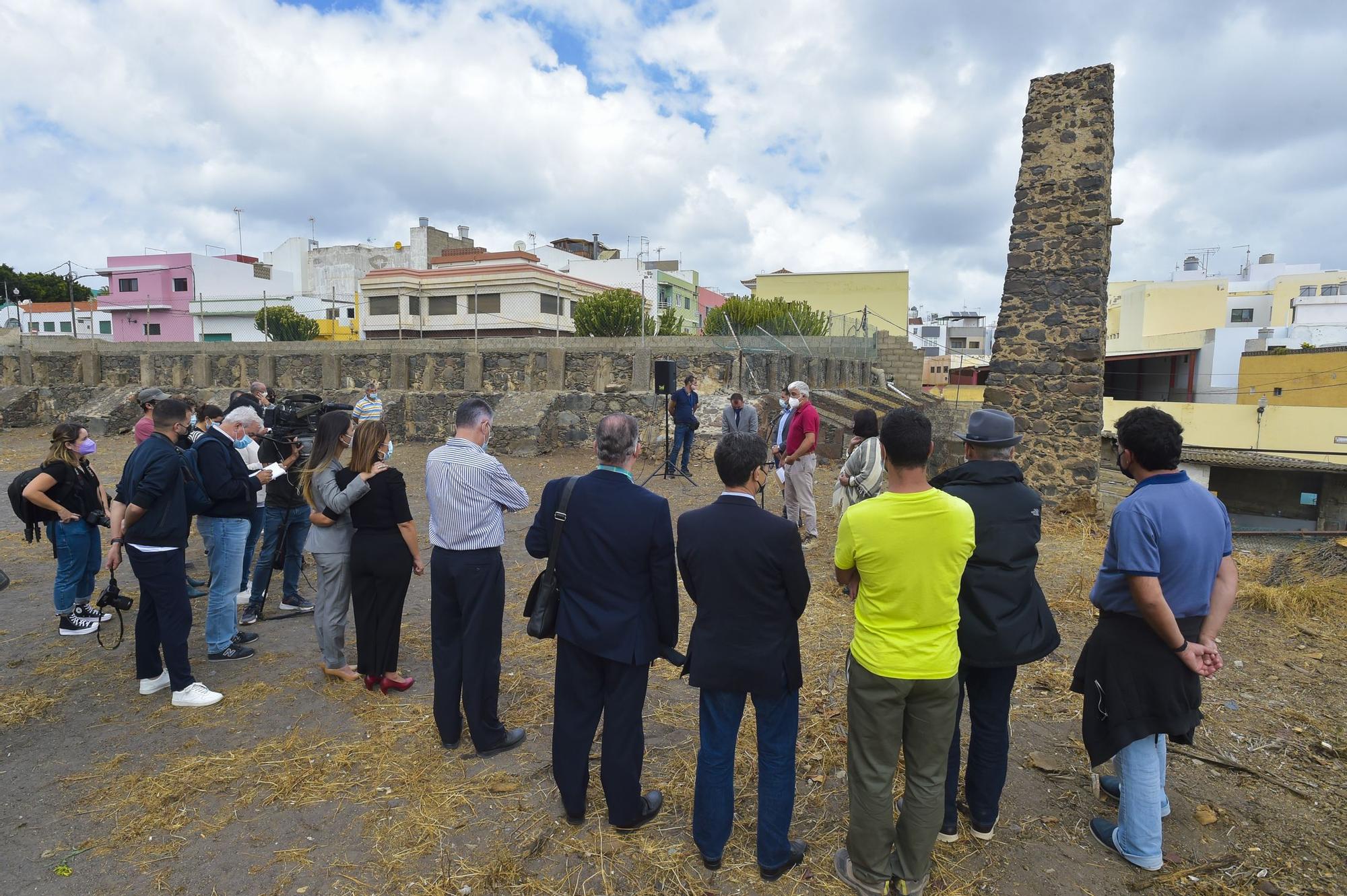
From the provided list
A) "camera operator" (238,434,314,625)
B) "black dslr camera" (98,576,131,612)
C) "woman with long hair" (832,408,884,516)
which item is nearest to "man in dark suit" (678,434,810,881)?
"woman with long hair" (832,408,884,516)

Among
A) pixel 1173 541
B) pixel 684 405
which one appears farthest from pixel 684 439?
pixel 1173 541

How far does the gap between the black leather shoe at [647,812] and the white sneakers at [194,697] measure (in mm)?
2753

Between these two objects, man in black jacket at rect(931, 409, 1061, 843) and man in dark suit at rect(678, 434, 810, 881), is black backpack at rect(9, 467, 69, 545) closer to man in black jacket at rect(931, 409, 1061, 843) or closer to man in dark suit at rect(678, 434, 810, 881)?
man in dark suit at rect(678, 434, 810, 881)

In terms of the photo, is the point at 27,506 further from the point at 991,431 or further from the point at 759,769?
the point at 991,431

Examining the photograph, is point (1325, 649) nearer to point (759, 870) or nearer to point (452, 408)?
point (759, 870)

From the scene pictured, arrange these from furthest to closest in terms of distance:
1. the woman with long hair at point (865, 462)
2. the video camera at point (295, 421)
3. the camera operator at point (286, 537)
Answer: the video camera at point (295, 421)
the camera operator at point (286, 537)
the woman with long hair at point (865, 462)

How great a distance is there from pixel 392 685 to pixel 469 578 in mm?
1391

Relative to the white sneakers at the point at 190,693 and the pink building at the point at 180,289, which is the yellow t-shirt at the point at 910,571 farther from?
the pink building at the point at 180,289

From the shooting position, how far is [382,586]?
4.14 m

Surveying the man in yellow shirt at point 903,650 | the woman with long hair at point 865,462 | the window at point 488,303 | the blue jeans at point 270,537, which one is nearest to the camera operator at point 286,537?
the blue jeans at point 270,537

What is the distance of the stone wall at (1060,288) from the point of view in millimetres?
8555

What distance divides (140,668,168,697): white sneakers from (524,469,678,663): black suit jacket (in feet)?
10.2

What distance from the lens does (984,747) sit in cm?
287

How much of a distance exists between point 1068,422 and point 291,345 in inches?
749
